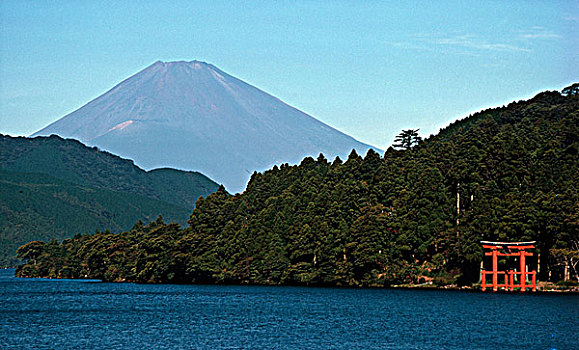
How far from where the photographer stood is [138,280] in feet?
383

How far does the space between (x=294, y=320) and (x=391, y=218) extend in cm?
3697

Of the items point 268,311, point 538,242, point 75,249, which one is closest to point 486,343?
point 268,311

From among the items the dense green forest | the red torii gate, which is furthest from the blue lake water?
the dense green forest

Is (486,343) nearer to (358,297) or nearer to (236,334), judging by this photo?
(236,334)

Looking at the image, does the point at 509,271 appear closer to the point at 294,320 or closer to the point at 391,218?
the point at 391,218

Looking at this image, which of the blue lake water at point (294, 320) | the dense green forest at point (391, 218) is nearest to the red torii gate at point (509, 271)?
the dense green forest at point (391, 218)

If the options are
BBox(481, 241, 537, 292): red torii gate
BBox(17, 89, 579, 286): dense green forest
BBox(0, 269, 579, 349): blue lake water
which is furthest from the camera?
BBox(17, 89, 579, 286): dense green forest

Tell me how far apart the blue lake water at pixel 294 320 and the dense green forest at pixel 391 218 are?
6387 mm

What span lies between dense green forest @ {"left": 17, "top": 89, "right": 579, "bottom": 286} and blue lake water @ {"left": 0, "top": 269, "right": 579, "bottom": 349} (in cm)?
639

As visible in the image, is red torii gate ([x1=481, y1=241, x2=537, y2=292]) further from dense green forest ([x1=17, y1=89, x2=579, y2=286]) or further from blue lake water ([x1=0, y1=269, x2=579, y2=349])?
blue lake water ([x1=0, y1=269, x2=579, y2=349])

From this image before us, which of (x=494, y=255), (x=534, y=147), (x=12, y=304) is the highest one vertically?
(x=534, y=147)

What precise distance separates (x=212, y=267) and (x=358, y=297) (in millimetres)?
30428

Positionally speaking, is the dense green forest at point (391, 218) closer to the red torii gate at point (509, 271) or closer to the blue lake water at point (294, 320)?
the red torii gate at point (509, 271)

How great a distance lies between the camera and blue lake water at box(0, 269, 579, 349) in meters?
47.8
